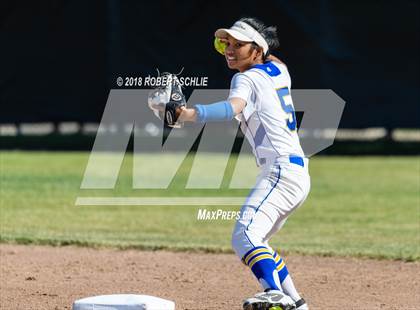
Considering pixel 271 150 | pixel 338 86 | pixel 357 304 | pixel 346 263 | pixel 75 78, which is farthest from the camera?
pixel 75 78

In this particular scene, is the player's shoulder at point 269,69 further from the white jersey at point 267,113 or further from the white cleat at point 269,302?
the white cleat at point 269,302

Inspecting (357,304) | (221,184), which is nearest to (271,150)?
(357,304)

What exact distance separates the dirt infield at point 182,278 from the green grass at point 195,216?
45cm

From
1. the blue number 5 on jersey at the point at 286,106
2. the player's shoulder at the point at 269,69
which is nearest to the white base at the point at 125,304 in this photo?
the blue number 5 on jersey at the point at 286,106

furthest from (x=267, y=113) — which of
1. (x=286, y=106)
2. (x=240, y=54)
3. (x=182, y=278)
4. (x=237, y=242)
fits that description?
(x=182, y=278)

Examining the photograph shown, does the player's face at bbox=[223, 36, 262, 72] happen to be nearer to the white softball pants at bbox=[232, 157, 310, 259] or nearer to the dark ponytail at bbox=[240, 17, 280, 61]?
the dark ponytail at bbox=[240, 17, 280, 61]

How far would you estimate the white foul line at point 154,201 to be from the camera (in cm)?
1182

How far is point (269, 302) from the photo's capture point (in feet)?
16.6

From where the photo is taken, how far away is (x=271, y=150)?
536 cm

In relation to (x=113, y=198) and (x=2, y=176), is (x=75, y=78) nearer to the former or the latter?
(x=2, y=176)

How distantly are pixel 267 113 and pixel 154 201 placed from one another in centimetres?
676

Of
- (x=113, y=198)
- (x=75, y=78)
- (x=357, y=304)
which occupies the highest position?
(x=75, y=78)

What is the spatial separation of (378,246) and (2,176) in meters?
6.44

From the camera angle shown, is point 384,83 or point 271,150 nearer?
point 271,150
